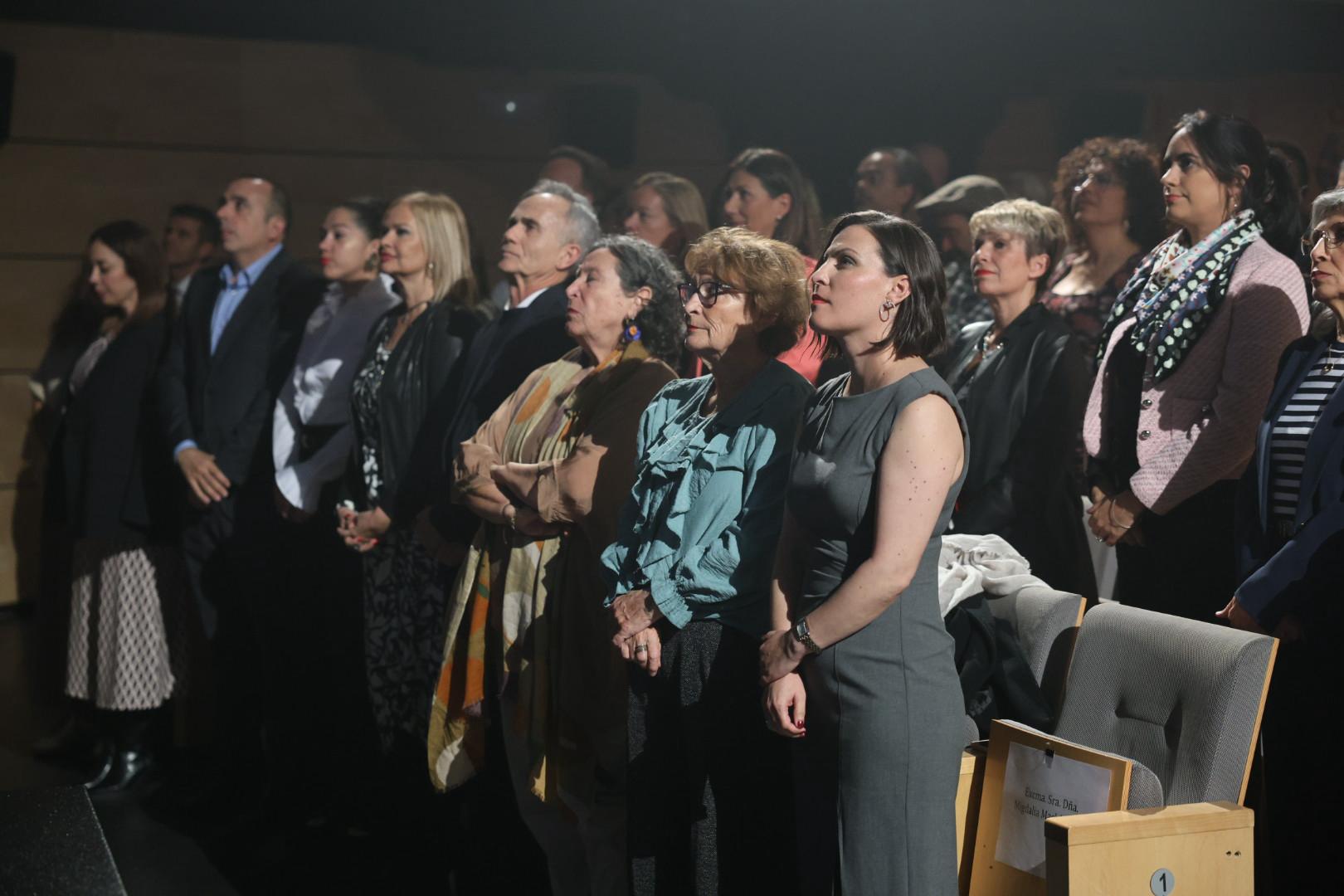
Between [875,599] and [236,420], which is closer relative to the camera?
[875,599]

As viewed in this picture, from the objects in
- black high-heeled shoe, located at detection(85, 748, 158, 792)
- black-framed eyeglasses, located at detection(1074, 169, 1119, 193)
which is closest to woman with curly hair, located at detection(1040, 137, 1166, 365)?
black-framed eyeglasses, located at detection(1074, 169, 1119, 193)

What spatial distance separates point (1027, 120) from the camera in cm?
441

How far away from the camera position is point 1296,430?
230 cm

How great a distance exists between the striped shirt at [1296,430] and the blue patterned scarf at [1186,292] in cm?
35

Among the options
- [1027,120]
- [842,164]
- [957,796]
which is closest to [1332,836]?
[957,796]

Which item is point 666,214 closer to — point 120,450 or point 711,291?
point 711,291

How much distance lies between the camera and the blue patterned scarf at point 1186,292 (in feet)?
8.63

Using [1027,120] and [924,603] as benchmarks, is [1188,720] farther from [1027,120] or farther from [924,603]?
[1027,120]

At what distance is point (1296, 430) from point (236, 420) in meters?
2.98

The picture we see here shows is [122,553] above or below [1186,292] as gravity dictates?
below

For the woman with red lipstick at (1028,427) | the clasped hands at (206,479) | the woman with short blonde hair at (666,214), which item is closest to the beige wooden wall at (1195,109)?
the woman with red lipstick at (1028,427)

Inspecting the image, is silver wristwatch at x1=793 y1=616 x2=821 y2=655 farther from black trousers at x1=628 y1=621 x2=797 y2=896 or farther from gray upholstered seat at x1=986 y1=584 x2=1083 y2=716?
gray upholstered seat at x1=986 y1=584 x2=1083 y2=716

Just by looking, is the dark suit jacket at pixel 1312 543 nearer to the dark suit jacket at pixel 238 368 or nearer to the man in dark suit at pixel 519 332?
the man in dark suit at pixel 519 332

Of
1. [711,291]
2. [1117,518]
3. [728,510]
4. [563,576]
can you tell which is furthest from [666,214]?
[728,510]
